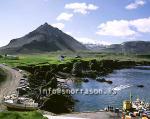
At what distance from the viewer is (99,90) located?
129 m

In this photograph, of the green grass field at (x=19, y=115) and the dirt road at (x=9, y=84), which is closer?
the green grass field at (x=19, y=115)

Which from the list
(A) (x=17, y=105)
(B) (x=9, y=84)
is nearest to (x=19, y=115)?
(A) (x=17, y=105)

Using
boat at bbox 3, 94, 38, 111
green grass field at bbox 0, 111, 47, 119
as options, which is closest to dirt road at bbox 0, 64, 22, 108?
boat at bbox 3, 94, 38, 111

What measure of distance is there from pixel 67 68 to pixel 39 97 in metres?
88.2

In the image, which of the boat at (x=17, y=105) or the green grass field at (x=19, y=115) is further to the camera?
the boat at (x=17, y=105)

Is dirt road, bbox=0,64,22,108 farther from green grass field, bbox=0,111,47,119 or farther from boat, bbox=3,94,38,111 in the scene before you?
green grass field, bbox=0,111,47,119

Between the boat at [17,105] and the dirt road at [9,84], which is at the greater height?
the dirt road at [9,84]

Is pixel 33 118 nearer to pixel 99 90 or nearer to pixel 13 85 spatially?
pixel 13 85

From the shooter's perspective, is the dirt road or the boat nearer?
the boat

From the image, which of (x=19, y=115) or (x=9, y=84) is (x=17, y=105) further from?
(x=19, y=115)

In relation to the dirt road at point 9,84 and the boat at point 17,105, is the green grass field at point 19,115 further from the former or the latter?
the dirt road at point 9,84

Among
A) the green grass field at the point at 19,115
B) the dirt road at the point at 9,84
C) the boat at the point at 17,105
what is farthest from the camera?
the dirt road at the point at 9,84

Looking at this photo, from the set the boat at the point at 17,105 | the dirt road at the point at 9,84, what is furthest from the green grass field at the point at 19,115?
the dirt road at the point at 9,84

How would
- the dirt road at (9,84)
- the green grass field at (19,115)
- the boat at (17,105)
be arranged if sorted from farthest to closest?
1. the dirt road at (9,84)
2. the boat at (17,105)
3. the green grass field at (19,115)
